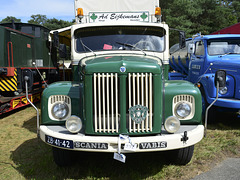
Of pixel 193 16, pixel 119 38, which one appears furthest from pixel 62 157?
pixel 193 16

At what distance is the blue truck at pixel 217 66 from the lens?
16.1 feet

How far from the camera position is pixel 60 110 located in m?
3.10

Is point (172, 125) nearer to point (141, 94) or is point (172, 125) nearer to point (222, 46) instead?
point (141, 94)

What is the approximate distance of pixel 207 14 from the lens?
77.9 ft

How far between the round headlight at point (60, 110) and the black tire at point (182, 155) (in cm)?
157

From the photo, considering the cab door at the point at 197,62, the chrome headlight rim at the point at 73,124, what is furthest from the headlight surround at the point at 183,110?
the cab door at the point at 197,62

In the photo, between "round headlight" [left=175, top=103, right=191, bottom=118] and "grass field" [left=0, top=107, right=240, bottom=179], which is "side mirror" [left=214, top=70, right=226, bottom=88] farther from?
"grass field" [left=0, top=107, right=240, bottom=179]

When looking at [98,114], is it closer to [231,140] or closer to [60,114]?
[60,114]

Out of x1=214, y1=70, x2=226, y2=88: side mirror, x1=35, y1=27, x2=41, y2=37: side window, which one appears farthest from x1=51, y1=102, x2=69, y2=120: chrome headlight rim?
x1=35, y1=27, x2=41, y2=37: side window

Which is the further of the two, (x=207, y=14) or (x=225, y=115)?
(x=207, y=14)

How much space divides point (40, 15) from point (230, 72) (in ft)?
171

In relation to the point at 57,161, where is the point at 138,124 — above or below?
above

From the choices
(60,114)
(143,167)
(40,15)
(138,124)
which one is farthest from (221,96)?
(40,15)

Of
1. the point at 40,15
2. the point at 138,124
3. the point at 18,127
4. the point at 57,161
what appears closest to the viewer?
the point at 138,124
